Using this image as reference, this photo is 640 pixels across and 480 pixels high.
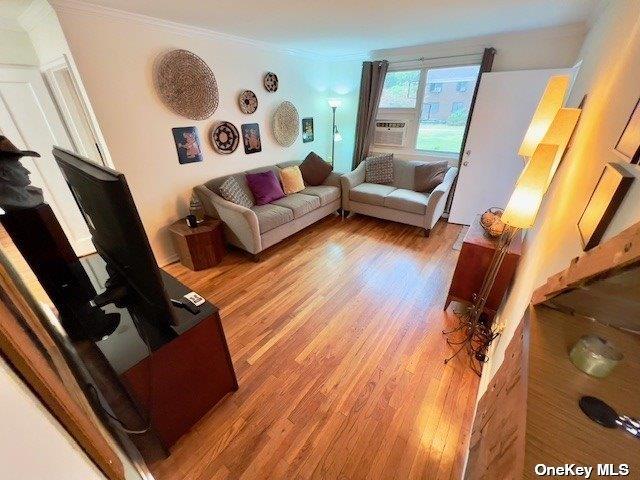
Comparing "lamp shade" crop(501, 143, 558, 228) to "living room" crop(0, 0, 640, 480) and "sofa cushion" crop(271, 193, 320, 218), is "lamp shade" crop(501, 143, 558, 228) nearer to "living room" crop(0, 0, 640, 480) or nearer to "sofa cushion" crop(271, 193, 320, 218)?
"living room" crop(0, 0, 640, 480)

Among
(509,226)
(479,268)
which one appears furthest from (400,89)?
(479,268)

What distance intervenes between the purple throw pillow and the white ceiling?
1450 mm

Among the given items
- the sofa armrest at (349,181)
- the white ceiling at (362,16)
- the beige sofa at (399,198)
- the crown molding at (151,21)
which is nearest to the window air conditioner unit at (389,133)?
the beige sofa at (399,198)

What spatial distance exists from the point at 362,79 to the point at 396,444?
4.25 meters

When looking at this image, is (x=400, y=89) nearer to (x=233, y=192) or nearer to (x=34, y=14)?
(x=233, y=192)

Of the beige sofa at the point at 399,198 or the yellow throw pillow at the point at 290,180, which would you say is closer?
the beige sofa at the point at 399,198

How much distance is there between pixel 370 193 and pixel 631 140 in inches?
112

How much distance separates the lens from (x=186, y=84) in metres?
2.51

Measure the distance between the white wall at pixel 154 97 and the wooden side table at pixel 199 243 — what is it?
8.8 inches

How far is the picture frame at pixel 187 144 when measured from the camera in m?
2.59

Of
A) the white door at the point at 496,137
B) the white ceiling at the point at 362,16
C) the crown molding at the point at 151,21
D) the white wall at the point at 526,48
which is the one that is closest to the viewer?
the crown molding at the point at 151,21

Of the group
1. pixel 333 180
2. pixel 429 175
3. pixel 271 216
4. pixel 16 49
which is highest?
pixel 16 49

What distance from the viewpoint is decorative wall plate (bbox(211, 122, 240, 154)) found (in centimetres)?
288

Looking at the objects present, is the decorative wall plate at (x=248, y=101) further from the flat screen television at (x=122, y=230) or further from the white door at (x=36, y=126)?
the flat screen television at (x=122, y=230)
